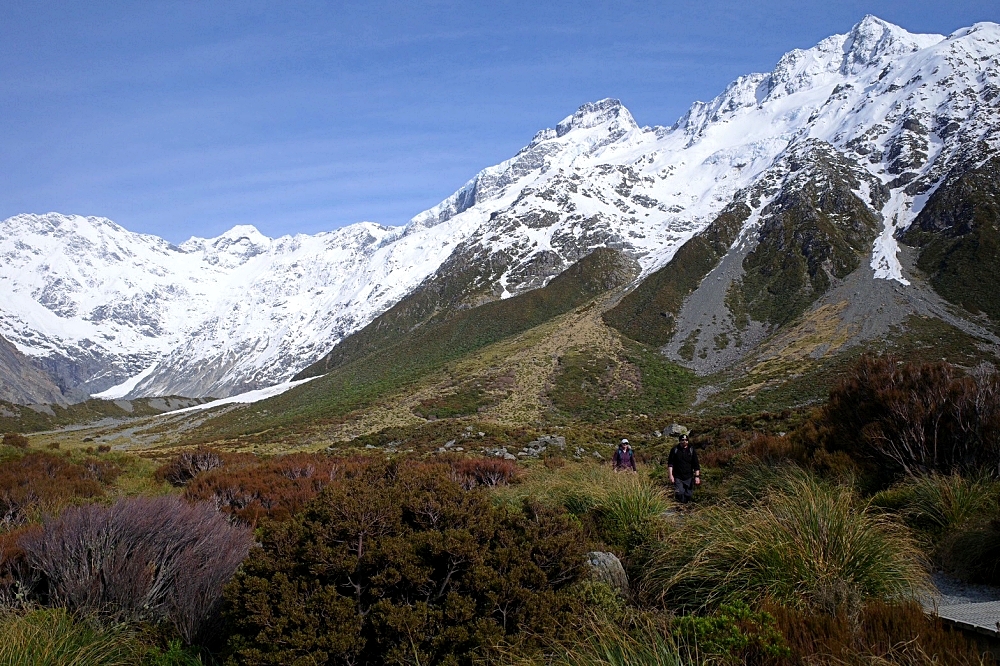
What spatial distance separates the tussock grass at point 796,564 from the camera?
478 centimetres

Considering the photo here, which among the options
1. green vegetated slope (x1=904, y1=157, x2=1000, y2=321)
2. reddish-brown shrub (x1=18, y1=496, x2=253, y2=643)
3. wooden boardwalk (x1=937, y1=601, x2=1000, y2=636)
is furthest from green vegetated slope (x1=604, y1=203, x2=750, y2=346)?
reddish-brown shrub (x1=18, y1=496, x2=253, y2=643)

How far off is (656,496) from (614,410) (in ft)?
192

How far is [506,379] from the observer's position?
240 feet

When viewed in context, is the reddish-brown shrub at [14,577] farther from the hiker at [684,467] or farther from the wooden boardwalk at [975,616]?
the hiker at [684,467]

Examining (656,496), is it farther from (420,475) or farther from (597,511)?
(420,475)

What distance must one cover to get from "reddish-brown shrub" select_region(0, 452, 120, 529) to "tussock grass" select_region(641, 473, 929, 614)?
9.57 meters

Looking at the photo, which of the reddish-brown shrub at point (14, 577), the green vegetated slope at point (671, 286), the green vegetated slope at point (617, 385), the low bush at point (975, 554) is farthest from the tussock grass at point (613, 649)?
the green vegetated slope at point (671, 286)

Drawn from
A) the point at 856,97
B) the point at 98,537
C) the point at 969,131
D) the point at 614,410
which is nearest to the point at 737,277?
the point at 614,410

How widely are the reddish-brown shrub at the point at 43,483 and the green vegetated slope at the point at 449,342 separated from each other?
66.1 meters

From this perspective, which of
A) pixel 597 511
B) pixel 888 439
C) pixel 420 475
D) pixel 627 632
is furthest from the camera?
pixel 888 439

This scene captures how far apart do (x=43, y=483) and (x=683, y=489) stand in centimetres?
1271

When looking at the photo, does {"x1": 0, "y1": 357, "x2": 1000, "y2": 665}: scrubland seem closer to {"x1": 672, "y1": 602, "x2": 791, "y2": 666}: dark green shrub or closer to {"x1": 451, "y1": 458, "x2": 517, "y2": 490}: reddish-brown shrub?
{"x1": 672, "y1": 602, "x2": 791, "y2": 666}: dark green shrub

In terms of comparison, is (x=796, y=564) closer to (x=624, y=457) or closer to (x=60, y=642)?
(x=60, y=642)

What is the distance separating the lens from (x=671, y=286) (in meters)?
104
